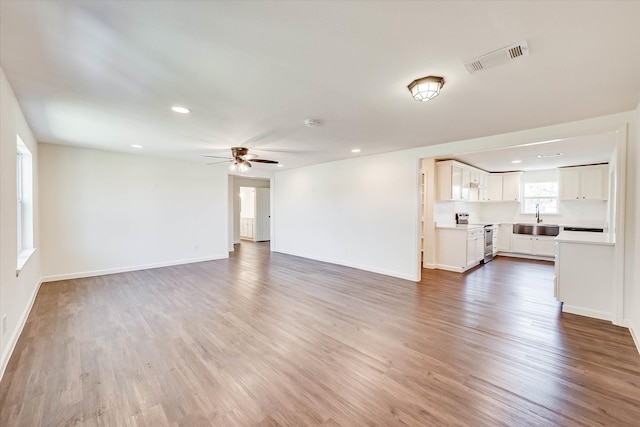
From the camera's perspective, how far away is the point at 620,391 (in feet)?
6.56

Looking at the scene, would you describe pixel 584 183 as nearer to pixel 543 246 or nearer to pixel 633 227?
pixel 543 246

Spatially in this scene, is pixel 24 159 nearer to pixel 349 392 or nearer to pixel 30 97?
pixel 30 97

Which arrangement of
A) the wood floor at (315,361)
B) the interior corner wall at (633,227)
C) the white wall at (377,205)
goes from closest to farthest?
1. the wood floor at (315,361)
2. the interior corner wall at (633,227)
3. the white wall at (377,205)

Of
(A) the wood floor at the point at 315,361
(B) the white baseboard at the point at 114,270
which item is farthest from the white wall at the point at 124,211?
(A) the wood floor at the point at 315,361

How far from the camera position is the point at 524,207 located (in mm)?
7855

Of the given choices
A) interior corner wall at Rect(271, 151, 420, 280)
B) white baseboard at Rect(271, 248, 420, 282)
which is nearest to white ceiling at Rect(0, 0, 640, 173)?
interior corner wall at Rect(271, 151, 420, 280)

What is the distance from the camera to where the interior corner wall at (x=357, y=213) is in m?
5.10

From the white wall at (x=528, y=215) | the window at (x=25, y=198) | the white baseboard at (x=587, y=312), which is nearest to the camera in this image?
the white baseboard at (x=587, y=312)

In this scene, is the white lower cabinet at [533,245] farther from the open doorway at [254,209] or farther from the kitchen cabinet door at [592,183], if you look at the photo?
the open doorway at [254,209]

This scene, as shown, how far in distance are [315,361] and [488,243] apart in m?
6.24

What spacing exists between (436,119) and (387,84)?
125 cm

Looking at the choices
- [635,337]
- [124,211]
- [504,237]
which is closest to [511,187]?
[504,237]

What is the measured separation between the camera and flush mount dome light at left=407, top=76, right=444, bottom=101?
221 centimetres

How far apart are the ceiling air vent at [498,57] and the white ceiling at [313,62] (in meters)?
0.06
